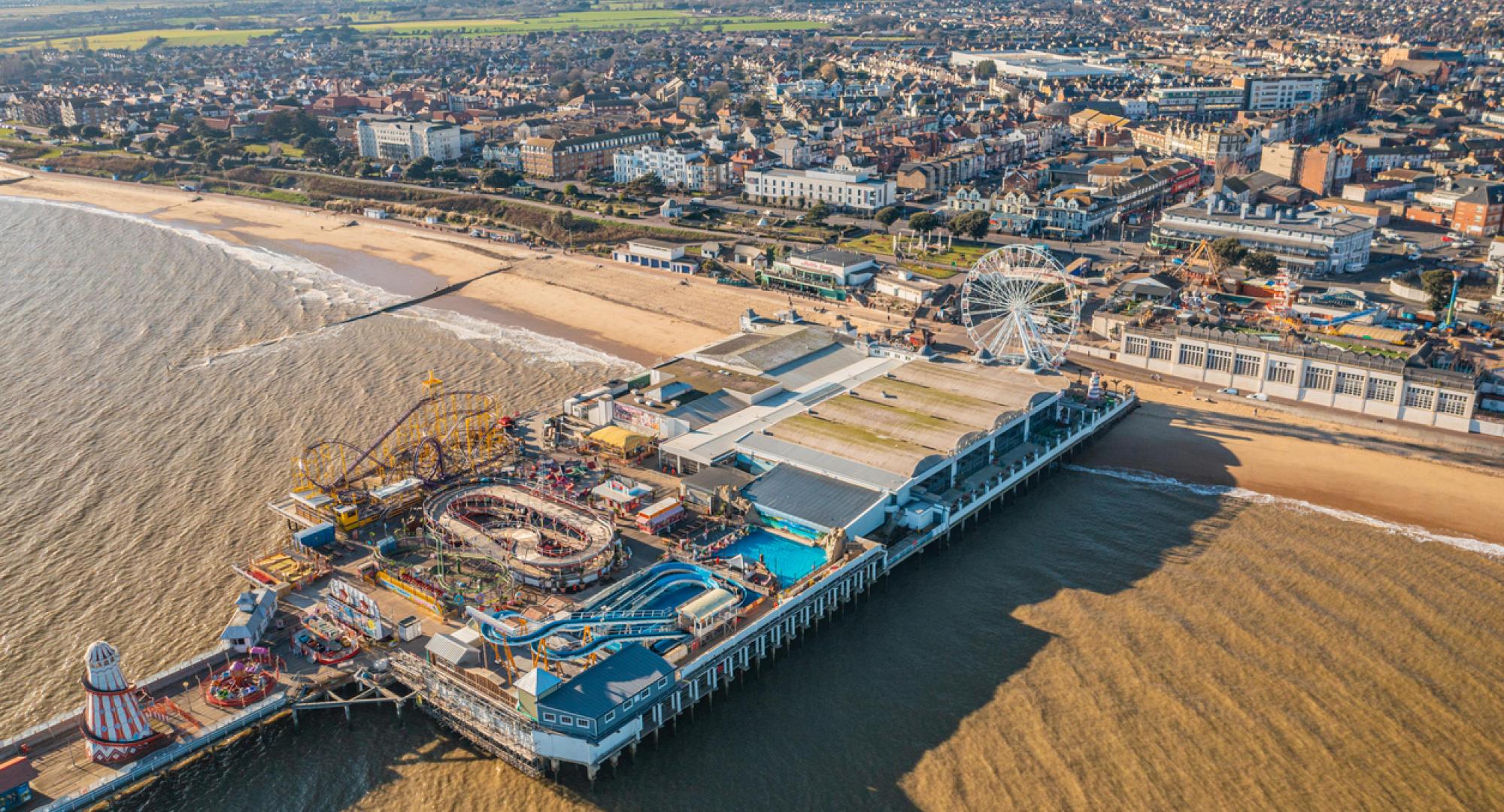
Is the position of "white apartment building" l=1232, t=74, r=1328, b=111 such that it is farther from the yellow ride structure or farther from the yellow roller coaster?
the yellow ride structure

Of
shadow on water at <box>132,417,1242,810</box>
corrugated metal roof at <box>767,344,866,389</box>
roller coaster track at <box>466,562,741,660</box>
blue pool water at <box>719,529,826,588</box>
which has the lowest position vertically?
shadow on water at <box>132,417,1242,810</box>

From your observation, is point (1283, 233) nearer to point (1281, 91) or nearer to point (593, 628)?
point (593, 628)

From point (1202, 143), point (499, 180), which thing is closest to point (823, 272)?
point (499, 180)

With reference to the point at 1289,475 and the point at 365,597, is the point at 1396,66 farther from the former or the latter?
the point at 365,597

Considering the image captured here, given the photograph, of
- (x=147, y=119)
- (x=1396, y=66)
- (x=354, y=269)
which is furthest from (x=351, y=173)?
(x=1396, y=66)

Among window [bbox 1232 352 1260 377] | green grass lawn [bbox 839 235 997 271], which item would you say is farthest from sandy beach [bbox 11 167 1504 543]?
green grass lawn [bbox 839 235 997 271]
